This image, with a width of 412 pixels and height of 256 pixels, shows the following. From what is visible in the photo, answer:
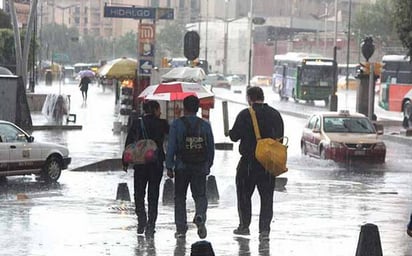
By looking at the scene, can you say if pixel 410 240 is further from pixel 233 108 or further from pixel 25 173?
pixel 233 108

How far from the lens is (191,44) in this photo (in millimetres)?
31719

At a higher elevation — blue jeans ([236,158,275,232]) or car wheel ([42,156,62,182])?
blue jeans ([236,158,275,232])

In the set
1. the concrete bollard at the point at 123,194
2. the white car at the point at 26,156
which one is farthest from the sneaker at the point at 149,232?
the white car at the point at 26,156

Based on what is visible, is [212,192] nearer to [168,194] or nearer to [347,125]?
[168,194]

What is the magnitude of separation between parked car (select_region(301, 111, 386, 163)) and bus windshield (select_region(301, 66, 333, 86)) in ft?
130

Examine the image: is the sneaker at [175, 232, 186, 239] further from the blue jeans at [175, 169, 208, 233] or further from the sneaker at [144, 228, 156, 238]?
the sneaker at [144, 228, 156, 238]

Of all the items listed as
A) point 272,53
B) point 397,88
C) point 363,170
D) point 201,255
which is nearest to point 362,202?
point 363,170

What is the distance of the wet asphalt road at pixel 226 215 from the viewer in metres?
12.4

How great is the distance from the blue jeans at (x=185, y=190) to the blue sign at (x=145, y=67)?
68.1ft

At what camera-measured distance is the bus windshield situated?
70.1 m

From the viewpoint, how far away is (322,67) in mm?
70125

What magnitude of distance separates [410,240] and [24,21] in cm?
5751

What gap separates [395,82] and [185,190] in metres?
48.7

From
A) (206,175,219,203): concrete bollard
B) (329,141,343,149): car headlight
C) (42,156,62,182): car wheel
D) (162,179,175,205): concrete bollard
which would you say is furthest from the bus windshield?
(162,179,175,205): concrete bollard
